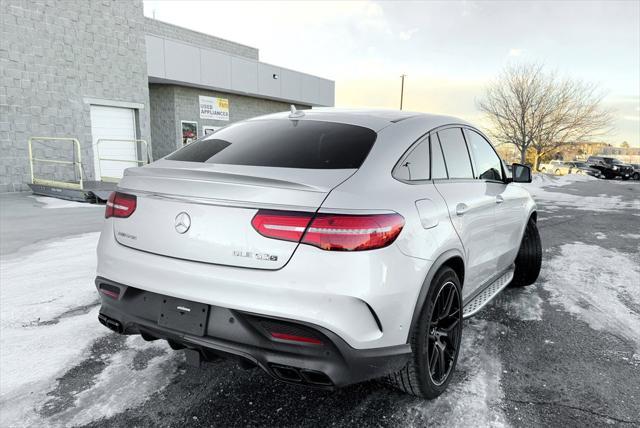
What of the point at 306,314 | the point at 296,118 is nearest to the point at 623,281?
the point at 296,118

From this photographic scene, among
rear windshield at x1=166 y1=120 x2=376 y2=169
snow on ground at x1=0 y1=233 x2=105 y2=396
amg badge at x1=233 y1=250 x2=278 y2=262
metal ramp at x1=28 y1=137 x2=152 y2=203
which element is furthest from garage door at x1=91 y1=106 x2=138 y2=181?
amg badge at x1=233 y1=250 x2=278 y2=262

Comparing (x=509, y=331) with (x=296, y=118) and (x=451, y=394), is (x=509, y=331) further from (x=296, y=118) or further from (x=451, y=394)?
(x=296, y=118)

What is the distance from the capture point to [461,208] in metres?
2.83

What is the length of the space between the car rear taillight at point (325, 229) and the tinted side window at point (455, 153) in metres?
1.22

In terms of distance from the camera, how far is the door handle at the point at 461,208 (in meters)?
2.78

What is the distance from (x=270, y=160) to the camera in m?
2.42

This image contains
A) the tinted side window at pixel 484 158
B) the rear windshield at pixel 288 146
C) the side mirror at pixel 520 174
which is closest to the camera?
the rear windshield at pixel 288 146

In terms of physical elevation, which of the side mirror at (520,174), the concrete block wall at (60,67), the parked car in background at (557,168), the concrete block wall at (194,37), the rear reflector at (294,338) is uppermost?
the concrete block wall at (194,37)

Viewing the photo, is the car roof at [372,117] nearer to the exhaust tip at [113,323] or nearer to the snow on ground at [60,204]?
the exhaust tip at [113,323]

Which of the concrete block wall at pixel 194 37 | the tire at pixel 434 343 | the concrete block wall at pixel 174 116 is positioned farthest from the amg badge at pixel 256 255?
the concrete block wall at pixel 194 37

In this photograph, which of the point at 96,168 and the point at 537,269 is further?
the point at 96,168

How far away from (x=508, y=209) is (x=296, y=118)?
206 centimetres

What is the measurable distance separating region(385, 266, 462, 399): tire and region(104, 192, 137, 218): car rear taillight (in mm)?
1648

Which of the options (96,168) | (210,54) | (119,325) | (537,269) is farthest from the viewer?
(210,54)
